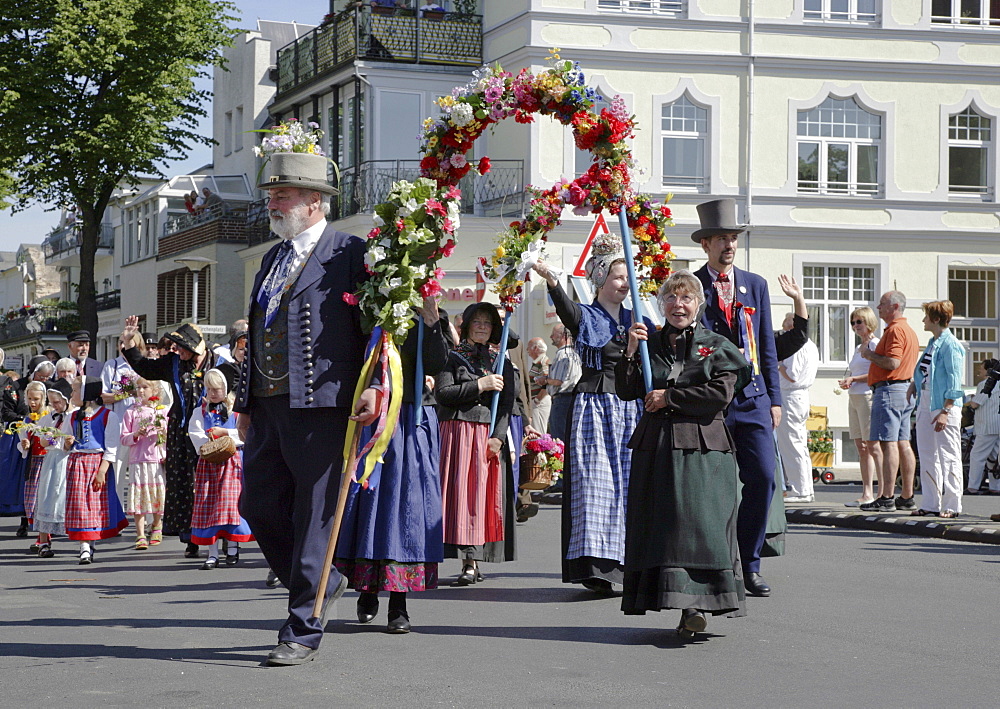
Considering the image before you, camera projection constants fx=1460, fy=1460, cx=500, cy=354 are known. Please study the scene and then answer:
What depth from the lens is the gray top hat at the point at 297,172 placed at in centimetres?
730

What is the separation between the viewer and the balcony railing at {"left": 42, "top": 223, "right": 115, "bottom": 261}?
65000 millimetres

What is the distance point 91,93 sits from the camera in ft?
114

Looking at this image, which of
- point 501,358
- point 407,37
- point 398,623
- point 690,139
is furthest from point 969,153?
point 398,623

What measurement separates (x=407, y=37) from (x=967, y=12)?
1211 centimetres

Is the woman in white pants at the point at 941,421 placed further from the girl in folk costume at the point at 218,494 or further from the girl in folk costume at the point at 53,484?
the girl in folk costume at the point at 53,484

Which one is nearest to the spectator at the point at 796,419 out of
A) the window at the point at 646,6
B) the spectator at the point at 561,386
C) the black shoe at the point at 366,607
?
the spectator at the point at 561,386

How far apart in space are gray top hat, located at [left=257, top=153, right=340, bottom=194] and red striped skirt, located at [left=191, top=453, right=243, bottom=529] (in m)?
5.33

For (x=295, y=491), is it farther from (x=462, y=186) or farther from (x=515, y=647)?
(x=462, y=186)

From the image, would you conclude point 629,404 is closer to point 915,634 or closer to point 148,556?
point 915,634

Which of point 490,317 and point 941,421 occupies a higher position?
point 490,317

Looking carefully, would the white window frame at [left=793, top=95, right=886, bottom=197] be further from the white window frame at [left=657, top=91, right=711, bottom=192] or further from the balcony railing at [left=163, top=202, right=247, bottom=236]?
the balcony railing at [left=163, top=202, right=247, bottom=236]

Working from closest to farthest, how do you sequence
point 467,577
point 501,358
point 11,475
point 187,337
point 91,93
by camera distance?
point 501,358, point 467,577, point 187,337, point 11,475, point 91,93

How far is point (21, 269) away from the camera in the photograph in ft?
316

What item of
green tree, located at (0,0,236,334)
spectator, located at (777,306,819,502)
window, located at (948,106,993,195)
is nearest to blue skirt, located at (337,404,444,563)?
spectator, located at (777,306,819,502)
